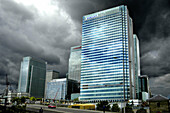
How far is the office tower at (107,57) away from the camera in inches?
6649

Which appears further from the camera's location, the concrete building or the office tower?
the office tower

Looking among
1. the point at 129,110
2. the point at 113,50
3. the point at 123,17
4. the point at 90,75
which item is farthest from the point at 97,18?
the point at 129,110

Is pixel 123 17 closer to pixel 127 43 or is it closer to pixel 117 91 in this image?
pixel 127 43

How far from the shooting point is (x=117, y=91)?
166000mm

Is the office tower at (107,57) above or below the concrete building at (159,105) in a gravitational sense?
above

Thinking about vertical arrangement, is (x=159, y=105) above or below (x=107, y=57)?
below

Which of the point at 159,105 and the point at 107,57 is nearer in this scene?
the point at 159,105

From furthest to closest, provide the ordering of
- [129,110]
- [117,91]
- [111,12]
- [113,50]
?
1. [111,12]
2. [113,50]
3. [117,91]
4. [129,110]

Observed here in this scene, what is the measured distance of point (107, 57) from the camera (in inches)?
7032

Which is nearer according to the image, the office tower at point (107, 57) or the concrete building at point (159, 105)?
the concrete building at point (159, 105)

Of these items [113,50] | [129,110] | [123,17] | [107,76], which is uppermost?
[123,17]

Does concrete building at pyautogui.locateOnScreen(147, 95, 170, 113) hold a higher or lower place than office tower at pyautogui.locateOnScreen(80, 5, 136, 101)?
lower

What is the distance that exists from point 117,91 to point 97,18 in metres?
A: 87.4

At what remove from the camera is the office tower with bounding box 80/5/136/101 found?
169m
